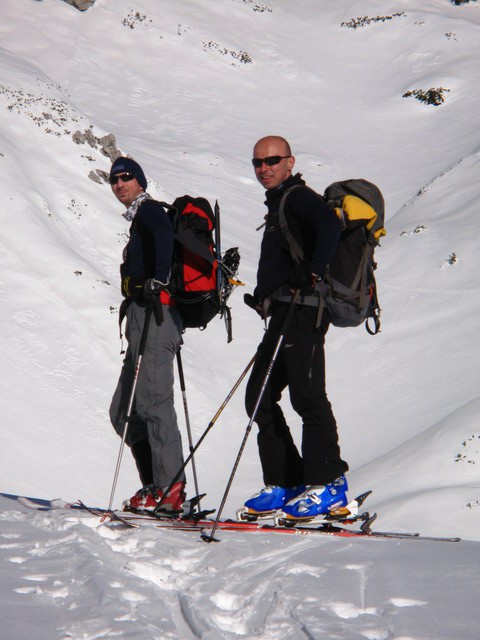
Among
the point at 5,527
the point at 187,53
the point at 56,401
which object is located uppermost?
the point at 187,53

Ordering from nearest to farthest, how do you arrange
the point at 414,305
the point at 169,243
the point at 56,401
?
the point at 169,243
the point at 56,401
the point at 414,305

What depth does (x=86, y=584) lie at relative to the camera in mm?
3686

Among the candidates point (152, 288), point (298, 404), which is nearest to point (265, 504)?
point (298, 404)

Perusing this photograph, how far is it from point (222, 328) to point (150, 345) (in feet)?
34.6

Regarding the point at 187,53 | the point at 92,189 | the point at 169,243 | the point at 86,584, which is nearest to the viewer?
the point at 86,584

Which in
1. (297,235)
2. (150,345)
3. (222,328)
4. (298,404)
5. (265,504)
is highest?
(222,328)

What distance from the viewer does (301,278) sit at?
504 centimetres

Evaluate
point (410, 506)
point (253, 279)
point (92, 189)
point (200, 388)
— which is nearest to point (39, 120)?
point (92, 189)

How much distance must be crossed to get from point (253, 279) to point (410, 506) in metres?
11.0

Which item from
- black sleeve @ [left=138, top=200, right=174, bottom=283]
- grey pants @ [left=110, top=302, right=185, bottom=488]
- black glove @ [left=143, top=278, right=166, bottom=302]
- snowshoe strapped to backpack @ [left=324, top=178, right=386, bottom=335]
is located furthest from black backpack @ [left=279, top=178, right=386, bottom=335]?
grey pants @ [left=110, top=302, right=185, bottom=488]

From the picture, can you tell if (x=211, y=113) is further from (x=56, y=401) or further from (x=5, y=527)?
(x=5, y=527)

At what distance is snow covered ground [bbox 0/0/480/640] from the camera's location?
368 centimetres

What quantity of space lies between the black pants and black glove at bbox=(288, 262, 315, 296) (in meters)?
0.20

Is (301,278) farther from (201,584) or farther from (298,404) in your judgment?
(201,584)
